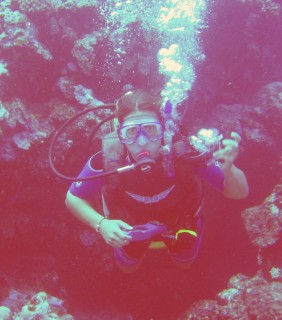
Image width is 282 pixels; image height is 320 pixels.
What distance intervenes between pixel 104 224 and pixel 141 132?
835 mm

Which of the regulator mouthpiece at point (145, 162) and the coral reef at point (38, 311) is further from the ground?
the regulator mouthpiece at point (145, 162)

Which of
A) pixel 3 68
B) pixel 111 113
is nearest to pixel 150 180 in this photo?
pixel 111 113

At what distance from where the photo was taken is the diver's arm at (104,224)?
2.41 metres

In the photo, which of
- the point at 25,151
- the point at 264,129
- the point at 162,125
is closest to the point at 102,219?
the point at 162,125

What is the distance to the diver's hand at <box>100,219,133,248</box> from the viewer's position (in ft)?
7.86

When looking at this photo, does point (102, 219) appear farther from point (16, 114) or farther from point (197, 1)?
point (197, 1)

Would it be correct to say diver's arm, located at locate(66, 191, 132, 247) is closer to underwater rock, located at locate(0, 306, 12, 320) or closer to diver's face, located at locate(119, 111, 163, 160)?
diver's face, located at locate(119, 111, 163, 160)

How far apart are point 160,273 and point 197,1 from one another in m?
5.23

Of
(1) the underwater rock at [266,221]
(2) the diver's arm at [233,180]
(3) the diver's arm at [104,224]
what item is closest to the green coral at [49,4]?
(3) the diver's arm at [104,224]

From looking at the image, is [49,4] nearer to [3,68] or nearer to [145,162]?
[3,68]

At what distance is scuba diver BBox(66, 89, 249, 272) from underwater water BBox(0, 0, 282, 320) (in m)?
1.51

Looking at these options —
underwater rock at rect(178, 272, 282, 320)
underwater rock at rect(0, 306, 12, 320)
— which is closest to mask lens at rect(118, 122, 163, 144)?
underwater rock at rect(178, 272, 282, 320)

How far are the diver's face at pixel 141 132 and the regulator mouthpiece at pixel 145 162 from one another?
6 cm

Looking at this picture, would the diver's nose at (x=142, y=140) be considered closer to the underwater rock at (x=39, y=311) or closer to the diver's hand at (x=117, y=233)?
the diver's hand at (x=117, y=233)
